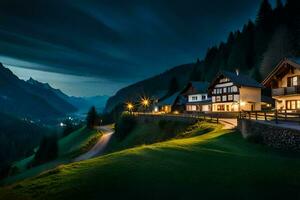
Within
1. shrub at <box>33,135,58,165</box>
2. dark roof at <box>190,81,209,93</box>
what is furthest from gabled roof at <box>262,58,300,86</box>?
shrub at <box>33,135,58,165</box>

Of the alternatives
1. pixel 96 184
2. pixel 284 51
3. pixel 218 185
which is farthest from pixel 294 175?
pixel 284 51

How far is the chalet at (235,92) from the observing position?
5957 cm

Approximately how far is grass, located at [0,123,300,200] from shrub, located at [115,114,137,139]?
46.2m

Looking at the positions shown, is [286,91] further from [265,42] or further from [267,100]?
[265,42]

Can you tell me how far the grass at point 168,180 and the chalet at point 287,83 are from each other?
77.4 ft

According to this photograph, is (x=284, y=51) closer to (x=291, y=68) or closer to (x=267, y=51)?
(x=267, y=51)

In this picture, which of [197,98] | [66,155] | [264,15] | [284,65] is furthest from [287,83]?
[264,15]

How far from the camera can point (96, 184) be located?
32.3 ft

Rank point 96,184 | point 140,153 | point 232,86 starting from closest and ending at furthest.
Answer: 1. point 96,184
2. point 140,153
3. point 232,86

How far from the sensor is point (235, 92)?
199 feet

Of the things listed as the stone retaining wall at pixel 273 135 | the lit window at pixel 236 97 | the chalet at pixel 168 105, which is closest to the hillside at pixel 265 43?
the lit window at pixel 236 97

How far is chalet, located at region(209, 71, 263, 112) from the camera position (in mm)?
59572

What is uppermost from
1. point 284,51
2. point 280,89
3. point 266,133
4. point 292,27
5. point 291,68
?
point 292,27

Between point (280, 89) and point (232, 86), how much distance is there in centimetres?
2634
